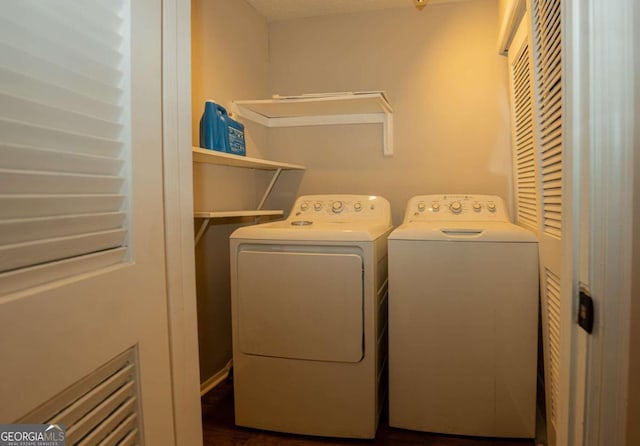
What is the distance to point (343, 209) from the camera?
2314mm

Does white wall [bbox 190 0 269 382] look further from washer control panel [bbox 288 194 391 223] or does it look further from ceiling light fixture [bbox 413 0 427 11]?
ceiling light fixture [bbox 413 0 427 11]

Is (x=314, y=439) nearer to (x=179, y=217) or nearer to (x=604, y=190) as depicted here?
(x=179, y=217)

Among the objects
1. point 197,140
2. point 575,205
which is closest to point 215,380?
point 197,140

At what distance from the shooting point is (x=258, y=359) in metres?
1.82

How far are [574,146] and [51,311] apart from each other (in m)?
0.86

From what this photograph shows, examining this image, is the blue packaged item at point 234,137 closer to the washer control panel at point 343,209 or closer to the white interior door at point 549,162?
the washer control panel at point 343,209

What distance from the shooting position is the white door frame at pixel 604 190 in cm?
58

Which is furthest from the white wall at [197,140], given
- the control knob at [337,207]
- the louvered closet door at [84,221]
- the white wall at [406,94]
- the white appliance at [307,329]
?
the louvered closet door at [84,221]

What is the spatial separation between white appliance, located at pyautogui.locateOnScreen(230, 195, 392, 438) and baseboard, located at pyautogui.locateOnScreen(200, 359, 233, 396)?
375 millimetres

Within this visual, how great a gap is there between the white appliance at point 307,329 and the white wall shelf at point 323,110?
835mm

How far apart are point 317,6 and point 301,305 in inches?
78.3

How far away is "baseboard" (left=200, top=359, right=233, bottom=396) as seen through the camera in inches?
84.8

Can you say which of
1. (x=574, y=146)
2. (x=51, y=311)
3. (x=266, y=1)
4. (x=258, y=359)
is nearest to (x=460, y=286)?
(x=258, y=359)

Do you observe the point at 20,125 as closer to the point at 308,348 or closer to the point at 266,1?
the point at 308,348
